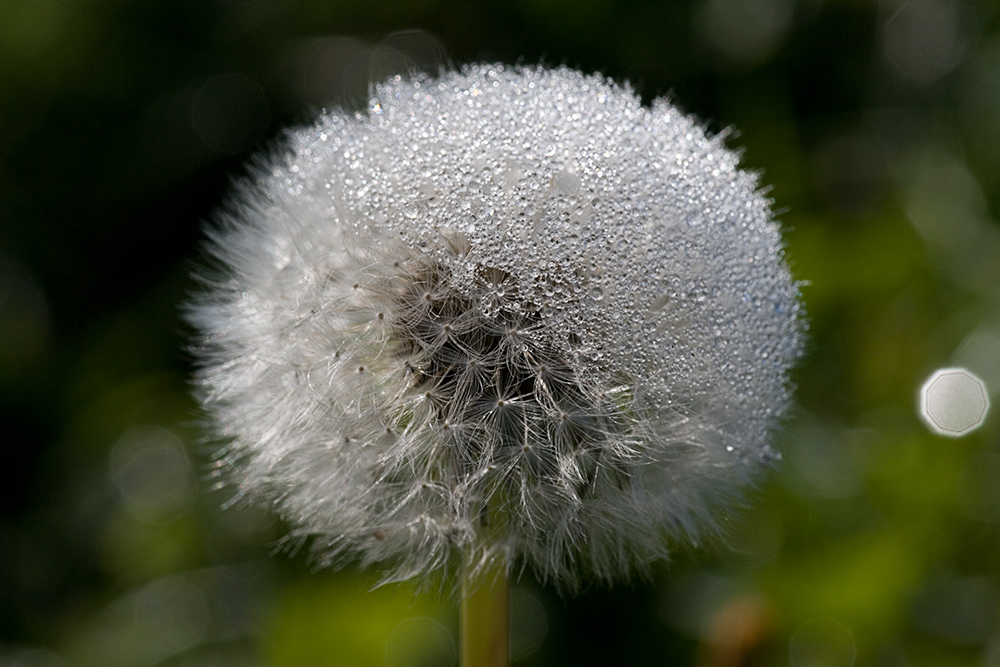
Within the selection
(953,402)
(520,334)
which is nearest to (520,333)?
(520,334)

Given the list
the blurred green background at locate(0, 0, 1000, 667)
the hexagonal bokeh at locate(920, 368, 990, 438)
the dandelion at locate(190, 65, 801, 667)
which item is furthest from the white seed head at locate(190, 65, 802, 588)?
the hexagonal bokeh at locate(920, 368, 990, 438)

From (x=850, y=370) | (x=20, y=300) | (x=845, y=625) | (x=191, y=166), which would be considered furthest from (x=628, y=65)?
(x=20, y=300)

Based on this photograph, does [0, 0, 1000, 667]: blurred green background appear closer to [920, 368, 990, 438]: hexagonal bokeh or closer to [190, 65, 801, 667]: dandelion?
[920, 368, 990, 438]: hexagonal bokeh

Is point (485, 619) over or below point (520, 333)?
below

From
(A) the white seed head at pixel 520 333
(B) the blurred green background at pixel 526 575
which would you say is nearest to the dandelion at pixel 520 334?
(A) the white seed head at pixel 520 333

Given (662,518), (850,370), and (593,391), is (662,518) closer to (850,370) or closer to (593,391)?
(593,391)

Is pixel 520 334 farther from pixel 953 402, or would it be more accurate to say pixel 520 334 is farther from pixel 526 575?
pixel 953 402
